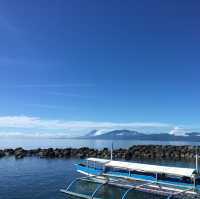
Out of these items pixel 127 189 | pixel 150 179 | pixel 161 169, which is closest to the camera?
pixel 161 169

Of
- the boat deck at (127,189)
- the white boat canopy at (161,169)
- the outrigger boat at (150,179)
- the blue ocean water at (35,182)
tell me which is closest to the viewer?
the white boat canopy at (161,169)

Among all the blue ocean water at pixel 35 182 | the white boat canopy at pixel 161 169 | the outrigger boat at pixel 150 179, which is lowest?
the blue ocean water at pixel 35 182

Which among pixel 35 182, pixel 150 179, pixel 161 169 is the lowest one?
pixel 35 182

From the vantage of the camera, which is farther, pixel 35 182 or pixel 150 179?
pixel 35 182

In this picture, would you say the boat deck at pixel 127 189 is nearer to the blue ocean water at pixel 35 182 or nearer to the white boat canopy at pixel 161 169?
the blue ocean water at pixel 35 182

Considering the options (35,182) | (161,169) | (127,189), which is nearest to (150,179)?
(161,169)

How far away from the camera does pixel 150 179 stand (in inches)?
1194

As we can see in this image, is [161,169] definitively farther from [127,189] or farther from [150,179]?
[127,189]

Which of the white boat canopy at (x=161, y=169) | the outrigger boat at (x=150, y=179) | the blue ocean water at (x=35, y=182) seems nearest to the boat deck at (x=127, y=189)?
the outrigger boat at (x=150, y=179)

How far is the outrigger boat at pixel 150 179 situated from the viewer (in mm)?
26438

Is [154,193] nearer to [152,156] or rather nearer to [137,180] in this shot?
[137,180]

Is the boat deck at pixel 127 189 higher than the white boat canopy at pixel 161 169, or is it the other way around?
the white boat canopy at pixel 161 169

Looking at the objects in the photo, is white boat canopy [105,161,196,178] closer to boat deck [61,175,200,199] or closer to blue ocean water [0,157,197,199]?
boat deck [61,175,200,199]

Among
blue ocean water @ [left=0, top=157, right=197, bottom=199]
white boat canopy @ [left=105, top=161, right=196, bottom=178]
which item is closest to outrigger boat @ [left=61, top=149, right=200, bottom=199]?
white boat canopy @ [left=105, top=161, right=196, bottom=178]
